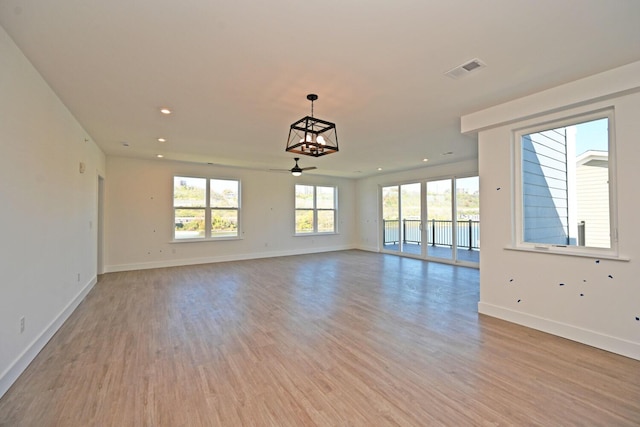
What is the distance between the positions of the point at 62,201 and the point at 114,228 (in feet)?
11.3

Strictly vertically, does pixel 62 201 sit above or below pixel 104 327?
above

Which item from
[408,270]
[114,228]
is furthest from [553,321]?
[114,228]

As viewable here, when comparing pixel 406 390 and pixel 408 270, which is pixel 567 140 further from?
pixel 408 270

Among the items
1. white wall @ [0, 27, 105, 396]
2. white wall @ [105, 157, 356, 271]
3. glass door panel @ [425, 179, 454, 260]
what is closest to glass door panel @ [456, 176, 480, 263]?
glass door panel @ [425, 179, 454, 260]

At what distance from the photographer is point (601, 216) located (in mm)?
→ 2973

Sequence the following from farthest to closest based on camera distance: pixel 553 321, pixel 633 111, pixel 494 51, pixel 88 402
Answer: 1. pixel 553 321
2. pixel 633 111
3. pixel 494 51
4. pixel 88 402

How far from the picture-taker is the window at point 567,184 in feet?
9.70

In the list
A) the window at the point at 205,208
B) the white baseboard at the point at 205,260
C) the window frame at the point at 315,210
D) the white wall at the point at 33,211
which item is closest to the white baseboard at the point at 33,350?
the white wall at the point at 33,211

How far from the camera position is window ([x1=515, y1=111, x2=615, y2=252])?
116 inches

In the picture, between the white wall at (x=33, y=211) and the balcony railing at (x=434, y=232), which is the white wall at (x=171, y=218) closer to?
the balcony railing at (x=434, y=232)

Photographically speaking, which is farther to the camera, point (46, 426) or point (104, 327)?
point (104, 327)

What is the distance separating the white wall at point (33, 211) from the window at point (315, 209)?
5915 millimetres

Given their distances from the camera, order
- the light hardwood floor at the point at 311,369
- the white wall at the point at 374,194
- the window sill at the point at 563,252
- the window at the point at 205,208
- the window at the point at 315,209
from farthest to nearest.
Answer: the window at the point at 315,209
the white wall at the point at 374,194
the window at the point at 205,208
the window sill at the point at 563,252
the light hardwood floor at the point at 311,369

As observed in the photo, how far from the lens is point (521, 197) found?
137 inches
